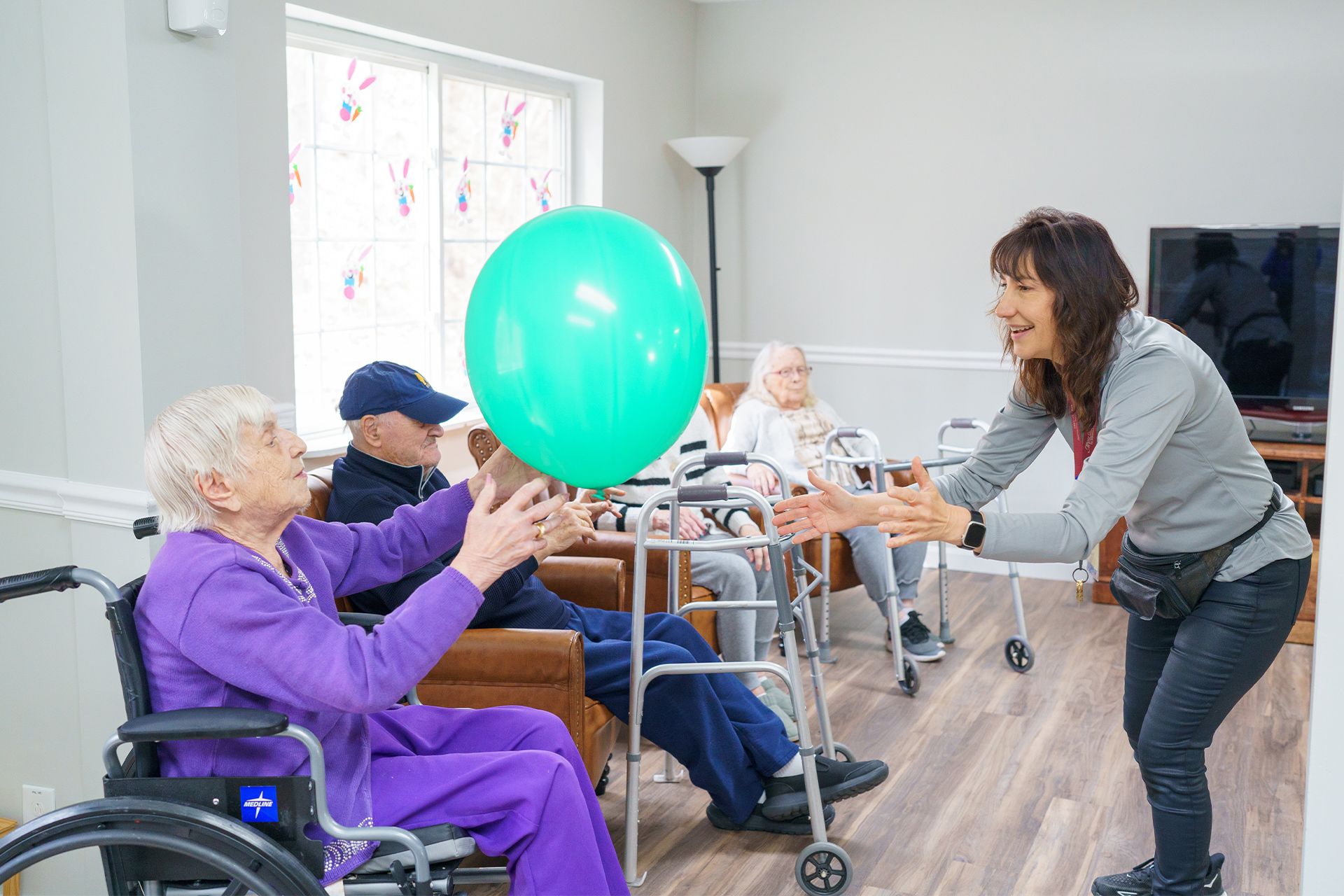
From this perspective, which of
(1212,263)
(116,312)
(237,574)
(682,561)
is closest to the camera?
(237,574)

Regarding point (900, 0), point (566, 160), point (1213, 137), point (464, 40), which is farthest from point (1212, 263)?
point (464, 40)

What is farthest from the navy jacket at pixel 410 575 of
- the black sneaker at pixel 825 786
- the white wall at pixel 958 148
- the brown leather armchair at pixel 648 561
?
the white wall at pixel 958 148

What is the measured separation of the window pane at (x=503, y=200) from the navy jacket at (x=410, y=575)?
6.35ft

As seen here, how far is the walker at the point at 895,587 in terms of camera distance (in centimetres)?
337

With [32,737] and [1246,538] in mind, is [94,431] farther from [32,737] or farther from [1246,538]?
[1246,538]

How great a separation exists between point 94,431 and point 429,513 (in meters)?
0.73

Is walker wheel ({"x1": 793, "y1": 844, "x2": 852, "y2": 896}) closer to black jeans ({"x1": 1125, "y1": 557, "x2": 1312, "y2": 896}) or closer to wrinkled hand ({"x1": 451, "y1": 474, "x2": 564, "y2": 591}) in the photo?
black jeans ({"x1": 1125, "y1": 557, "x2": 1312, "y2": 896})

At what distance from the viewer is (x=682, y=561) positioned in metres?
2.86

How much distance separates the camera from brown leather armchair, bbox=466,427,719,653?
285 centimetres

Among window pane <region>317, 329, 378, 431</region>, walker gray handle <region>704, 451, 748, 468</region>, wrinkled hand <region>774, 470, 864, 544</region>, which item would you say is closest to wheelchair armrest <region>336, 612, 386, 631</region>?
wrinkled hand <region>774, 470, 864, 544</region>

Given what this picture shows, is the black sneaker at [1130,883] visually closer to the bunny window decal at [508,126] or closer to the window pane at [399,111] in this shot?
the window pane at [399,111]

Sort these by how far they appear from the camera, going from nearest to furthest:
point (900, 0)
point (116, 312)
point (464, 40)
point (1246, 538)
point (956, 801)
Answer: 1. point (1246, 538)
2. point (116, 312)
3. point (956, 801)
4. point (464, 40)
5. point (900, 0)

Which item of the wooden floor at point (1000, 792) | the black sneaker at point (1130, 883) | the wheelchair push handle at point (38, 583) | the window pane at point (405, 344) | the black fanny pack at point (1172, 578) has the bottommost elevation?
the wooden floor at point (1000, 792)

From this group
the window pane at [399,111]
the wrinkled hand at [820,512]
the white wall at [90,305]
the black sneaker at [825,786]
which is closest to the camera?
the wrinkled hand at [820,512]
